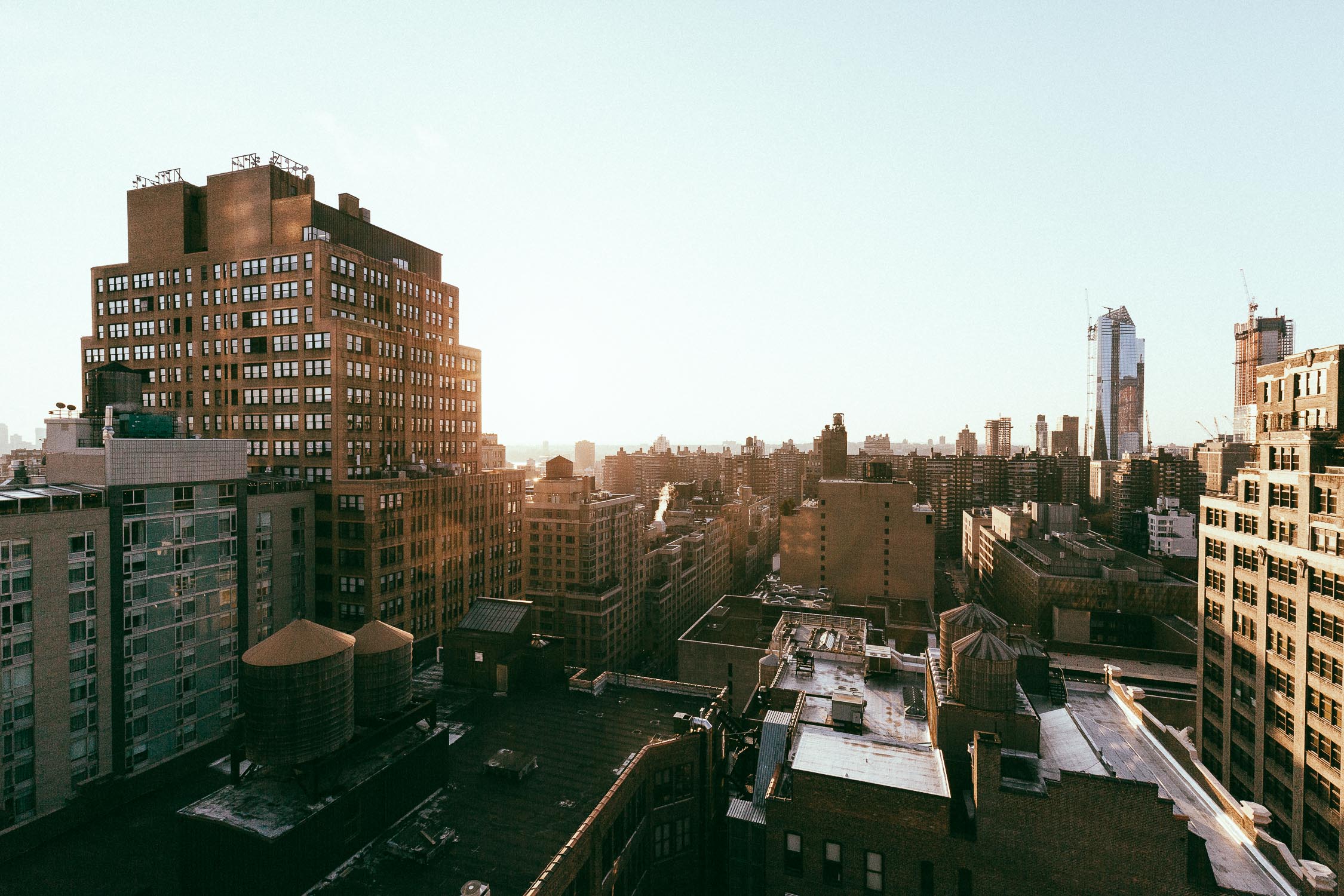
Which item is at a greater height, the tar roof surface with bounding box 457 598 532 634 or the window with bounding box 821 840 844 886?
the tar roof surface with bounding box 457 598 532 634

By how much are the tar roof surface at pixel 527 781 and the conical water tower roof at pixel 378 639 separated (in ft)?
32.7

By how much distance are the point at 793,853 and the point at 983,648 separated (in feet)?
57.7

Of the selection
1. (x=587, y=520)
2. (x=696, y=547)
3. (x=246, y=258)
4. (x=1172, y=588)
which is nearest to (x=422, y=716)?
(x=246, y=258)

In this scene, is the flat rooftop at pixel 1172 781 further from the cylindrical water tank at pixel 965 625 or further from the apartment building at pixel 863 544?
the apartment building at pixel 863 544

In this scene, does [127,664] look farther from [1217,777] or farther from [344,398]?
[1217,777]

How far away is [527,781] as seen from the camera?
4162 centimetres

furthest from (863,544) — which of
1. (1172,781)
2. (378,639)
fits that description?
(378,639)

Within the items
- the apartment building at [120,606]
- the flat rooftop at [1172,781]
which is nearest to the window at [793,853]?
the flat rooftop at [1172,781]

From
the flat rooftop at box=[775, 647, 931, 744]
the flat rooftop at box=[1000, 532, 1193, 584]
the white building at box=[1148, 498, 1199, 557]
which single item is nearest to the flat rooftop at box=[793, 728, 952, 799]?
the flat rooftop at box=[775, 647, 931, 744]

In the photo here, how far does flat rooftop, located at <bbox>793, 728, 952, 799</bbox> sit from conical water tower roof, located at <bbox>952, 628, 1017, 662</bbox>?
21.4 ft

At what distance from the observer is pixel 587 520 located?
116 meters

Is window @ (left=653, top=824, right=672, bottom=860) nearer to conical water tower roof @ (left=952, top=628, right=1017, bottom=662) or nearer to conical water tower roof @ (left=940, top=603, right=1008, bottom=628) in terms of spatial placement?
conical water tower roof @ (left=952, top=628, right=1017, bottom=662)

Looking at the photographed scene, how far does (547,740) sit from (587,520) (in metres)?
69.9

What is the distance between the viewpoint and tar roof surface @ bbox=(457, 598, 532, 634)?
56638 mm
